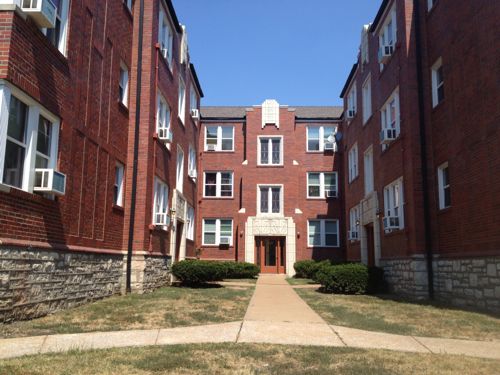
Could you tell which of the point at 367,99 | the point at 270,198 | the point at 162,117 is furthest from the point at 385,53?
the point at 270,198

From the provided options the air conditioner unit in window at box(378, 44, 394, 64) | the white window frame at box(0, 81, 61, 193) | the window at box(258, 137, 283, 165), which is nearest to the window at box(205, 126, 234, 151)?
the window at box(258, 137, 283, 165)

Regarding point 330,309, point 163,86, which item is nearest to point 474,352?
point 330,309

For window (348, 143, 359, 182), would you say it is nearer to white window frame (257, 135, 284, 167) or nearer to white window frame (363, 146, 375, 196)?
white window frame (363, 146, 375, 196)

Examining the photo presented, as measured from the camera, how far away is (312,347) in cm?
676

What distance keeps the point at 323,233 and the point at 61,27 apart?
2140 centimetres

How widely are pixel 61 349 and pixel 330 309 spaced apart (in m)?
6.74

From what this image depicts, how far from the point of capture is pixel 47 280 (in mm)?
9164

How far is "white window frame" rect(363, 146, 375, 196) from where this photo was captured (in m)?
20.1

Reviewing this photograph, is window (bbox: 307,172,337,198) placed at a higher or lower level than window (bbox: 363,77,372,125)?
lower

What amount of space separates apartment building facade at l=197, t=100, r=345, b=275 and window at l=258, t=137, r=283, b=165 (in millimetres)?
61

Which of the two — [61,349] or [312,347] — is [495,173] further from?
[61,349]

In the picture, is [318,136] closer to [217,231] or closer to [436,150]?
[217,231]

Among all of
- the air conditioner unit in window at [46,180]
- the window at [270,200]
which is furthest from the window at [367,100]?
the air conditioner unit in window at [46,180]

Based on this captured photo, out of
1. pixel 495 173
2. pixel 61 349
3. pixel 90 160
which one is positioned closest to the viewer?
pixel 61 349
